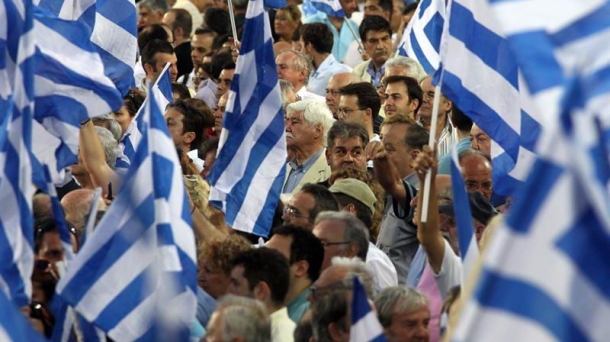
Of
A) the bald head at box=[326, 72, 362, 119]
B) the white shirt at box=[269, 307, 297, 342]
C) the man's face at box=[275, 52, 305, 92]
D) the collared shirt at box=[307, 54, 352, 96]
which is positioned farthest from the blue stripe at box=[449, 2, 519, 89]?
the collared shirt at box=[307, 54, 352, 96]

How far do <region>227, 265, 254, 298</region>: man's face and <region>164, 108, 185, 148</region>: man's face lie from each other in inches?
170

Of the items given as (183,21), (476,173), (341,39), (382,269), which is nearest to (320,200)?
(382,269)

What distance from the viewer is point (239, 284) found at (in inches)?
299

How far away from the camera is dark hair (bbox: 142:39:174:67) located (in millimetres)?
14820

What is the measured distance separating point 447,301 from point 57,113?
2.37 meters

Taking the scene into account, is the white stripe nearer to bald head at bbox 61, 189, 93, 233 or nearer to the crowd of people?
the crowd of people

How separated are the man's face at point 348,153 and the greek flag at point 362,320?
3.85 meters

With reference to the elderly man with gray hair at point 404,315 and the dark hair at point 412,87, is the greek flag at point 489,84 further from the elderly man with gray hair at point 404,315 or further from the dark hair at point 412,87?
the dark hair at point 412,87

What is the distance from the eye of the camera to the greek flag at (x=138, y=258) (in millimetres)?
6973

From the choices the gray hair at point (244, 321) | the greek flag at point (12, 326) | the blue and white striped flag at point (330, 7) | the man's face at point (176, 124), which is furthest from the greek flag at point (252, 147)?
the blue and white striped flag at point (330, 7)

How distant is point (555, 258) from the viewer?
14.3ft

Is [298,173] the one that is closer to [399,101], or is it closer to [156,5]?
[399,101]

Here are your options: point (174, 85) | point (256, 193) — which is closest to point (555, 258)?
point (256, 193)

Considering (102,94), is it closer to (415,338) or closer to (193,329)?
(193,329)
